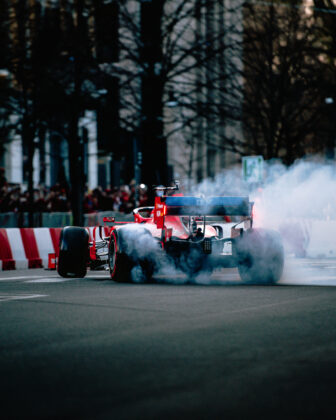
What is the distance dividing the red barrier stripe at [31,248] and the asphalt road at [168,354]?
8123 millimetres

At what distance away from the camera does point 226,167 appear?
64188 millimetres

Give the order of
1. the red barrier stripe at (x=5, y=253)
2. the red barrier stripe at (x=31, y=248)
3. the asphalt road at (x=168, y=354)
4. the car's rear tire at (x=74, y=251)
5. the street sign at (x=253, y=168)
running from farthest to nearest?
the street sign at (x=253, y=168), the red barrier stripe at (x=31, y=248), the red barrier stripe at (x=5, y=253), the car's rear tire at (x=74, y=251), the asphalt road at (x=168, y=354)

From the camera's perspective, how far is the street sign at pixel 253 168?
2869 centimetres

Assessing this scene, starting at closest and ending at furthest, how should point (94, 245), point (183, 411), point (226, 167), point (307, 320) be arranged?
point (183, 411), point (307, 320), point (94, 245), point (226, 167)

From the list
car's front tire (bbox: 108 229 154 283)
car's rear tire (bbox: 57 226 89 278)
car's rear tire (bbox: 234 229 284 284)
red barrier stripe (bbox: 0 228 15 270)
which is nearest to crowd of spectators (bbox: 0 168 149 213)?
red barrier stripe (bbox: 0 228 15 270)

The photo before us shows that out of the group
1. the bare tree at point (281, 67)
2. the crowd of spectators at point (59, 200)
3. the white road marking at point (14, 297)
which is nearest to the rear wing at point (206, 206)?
the white road marking at point (14, 297)

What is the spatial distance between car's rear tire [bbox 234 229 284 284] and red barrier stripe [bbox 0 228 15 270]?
7229 millimetres

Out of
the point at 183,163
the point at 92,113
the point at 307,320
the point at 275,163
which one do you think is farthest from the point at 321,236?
the point at 183,163

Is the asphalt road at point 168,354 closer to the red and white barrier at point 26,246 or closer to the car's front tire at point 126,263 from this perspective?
the car's front tire at point 126,263

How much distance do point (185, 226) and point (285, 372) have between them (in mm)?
8353

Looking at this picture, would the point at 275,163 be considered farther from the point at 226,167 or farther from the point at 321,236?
the point at 226,167

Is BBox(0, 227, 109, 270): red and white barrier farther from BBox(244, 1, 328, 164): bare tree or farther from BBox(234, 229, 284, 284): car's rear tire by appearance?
BBox(244, 1, 328, 164): bare tree

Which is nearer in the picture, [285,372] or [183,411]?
[183,411]

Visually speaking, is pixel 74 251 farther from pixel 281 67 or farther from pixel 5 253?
pixel 281 67
